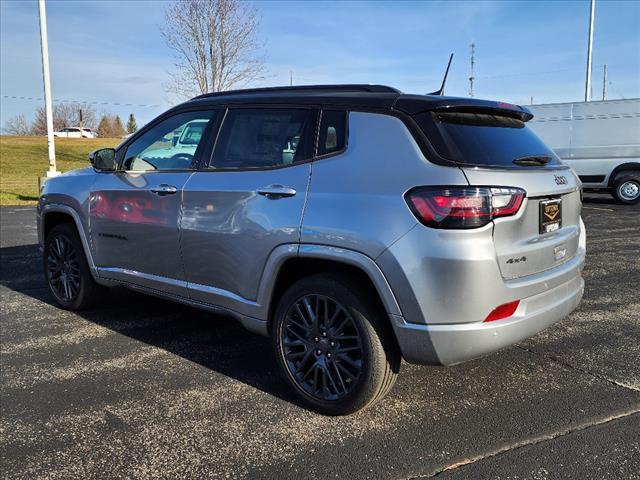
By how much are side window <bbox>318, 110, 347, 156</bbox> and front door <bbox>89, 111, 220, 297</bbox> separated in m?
1.02

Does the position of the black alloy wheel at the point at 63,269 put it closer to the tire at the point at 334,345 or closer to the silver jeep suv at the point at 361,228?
the silver jeep suv at the point at 361,228

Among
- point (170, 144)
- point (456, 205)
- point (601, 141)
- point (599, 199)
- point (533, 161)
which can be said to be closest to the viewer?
point (456, 205)

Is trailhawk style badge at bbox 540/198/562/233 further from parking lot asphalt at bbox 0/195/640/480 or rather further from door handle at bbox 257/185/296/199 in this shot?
door handle at bbox 257/185/296/199

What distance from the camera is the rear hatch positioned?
2.86 meters

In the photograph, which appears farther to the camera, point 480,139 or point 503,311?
point 480,139

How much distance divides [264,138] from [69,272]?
264 cm

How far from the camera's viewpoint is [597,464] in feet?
8.89

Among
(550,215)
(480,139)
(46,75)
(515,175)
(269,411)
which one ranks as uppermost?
(46,75)

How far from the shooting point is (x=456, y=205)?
2734 mm

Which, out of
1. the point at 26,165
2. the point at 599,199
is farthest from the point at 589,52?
the point at 26,165

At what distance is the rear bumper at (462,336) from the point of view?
2811mm

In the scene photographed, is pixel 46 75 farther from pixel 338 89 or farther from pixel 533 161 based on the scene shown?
pixel 533 161

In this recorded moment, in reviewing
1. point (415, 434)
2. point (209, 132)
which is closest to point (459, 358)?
point (415, 434)

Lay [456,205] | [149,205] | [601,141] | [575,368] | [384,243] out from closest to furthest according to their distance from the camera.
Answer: [456,205] → [384,243] → [575,368] → [149,205] → [601,141]
